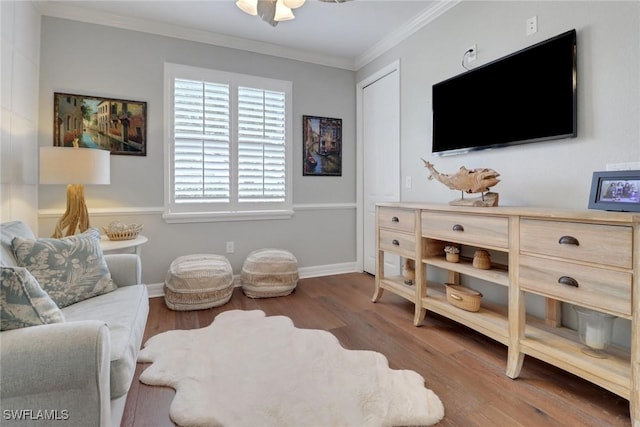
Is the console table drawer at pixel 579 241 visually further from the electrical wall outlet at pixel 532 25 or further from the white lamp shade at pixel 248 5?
the white lamp shade at pixel 248 5

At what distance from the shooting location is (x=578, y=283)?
1402 mm

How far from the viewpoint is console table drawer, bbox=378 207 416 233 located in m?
2.43

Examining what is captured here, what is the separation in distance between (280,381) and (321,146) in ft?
8.97

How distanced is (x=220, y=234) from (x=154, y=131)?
120 cm

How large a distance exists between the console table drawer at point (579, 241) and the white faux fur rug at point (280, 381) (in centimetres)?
90

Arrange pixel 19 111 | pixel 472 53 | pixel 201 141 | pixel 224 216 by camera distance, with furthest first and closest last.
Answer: pixel 224 216, pixel 201 141, pixel 472 53, pixel 19 111

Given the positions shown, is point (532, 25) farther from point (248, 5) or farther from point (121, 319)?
point (121, 319)

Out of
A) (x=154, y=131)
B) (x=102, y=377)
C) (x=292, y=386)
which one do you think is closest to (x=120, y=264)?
(x=102, y=377)

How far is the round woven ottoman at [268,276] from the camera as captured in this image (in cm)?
302

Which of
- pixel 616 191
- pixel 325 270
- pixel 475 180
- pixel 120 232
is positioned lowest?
pixel 325 270

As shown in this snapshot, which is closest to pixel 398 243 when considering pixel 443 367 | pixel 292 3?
pixel 443 367

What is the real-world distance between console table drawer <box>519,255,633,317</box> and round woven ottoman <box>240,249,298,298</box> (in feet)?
6.58

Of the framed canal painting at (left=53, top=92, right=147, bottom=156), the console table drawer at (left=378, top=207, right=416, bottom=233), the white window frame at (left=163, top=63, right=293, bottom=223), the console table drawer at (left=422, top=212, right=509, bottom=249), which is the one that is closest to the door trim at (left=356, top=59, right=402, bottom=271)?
the white window frame at (left=163, top=63, right=293, bottom=223)

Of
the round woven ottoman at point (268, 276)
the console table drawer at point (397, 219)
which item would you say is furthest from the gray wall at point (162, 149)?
the console table drawer at point (397, 219)
